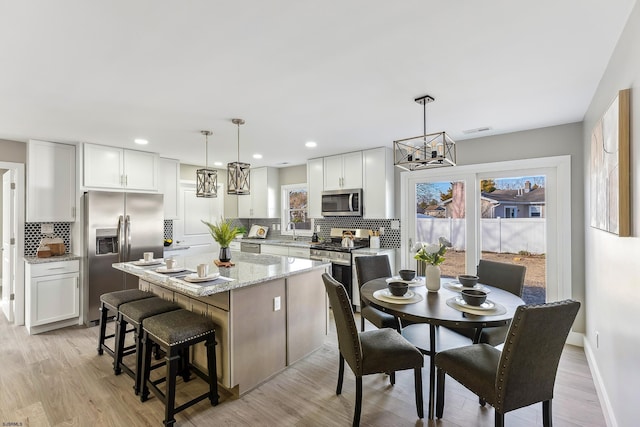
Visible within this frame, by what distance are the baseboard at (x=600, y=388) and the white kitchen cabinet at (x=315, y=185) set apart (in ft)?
11.9

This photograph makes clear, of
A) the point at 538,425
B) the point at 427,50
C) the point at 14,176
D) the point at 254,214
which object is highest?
the point at 427,50

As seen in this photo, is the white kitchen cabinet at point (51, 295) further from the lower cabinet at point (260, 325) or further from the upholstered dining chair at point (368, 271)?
the upholstered dining chair at point (368, 271)

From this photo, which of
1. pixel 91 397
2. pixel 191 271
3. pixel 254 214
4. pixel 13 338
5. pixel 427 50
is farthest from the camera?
pixel 254 214

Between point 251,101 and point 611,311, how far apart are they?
308 centimetres

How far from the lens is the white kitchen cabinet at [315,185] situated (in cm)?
515

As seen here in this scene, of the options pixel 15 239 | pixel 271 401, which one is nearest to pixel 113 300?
pixel 271 401

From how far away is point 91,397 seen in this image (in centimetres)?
241

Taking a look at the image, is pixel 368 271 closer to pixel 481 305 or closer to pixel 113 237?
pixel 481 305

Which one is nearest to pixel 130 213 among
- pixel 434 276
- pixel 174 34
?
pixel 174 34

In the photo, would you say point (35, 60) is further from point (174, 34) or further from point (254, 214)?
point (254, 214)

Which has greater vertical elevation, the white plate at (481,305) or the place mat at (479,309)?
the white plate at (481,305)

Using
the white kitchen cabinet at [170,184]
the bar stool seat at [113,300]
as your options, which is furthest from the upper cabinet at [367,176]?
the bar stool seat at [113,300]

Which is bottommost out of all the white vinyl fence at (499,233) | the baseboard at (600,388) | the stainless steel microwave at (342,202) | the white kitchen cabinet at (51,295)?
the baseboard at (600,388)

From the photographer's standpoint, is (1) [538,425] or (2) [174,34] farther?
(1) [538,425]
